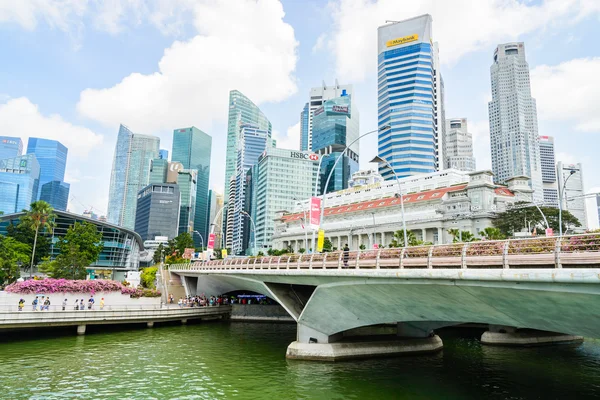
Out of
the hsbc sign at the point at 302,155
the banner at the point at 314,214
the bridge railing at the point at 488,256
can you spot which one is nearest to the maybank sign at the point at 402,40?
the hsbc sign at the point at 302,155

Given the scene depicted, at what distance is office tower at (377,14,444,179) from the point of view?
568 ft

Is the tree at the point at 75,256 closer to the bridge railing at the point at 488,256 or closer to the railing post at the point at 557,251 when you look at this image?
the bridge railing at the point at 488,256

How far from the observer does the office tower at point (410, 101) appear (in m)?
173

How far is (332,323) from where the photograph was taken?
28781 millimetres

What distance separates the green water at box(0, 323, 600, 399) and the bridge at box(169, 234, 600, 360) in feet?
7.94

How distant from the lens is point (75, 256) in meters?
64.6

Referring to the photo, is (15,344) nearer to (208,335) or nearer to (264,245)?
(208,335)

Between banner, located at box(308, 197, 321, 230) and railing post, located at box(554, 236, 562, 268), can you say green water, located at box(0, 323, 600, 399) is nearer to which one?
banner, located at box(308, 197, 321, 230)

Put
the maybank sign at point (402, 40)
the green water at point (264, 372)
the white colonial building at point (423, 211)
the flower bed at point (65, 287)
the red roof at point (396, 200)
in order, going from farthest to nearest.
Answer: the maybank sign at point (402, 40), the red roof at point (396, 200), the white colonial building at point (423, 211), the flower bed at point (65, 287), the green water at point (264, 372)

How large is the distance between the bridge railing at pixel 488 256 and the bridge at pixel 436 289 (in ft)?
0.13

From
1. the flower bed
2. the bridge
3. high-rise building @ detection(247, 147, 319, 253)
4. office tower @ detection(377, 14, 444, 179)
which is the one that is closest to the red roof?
high-rise building @ detection(247, 147, 319, 253)

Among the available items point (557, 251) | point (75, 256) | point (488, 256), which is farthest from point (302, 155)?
point (557, 251)

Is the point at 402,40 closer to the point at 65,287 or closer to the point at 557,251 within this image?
the point at 65,287

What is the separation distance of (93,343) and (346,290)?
2526 centimetres
